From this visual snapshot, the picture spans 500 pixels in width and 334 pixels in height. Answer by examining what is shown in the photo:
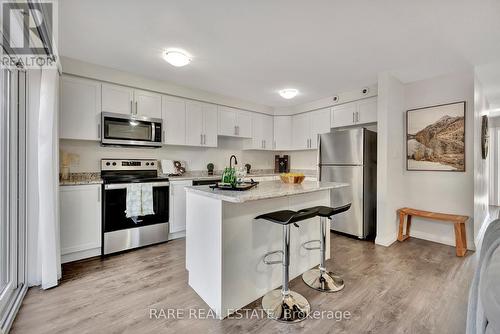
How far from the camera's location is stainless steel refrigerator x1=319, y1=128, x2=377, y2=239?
3468mm

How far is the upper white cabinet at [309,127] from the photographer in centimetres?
447

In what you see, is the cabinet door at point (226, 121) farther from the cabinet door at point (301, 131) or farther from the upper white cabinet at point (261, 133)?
the cabinet door at point (301, 131)

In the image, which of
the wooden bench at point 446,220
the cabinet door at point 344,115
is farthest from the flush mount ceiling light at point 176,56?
the wooden bench at point 446,220

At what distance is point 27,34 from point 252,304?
111 inches

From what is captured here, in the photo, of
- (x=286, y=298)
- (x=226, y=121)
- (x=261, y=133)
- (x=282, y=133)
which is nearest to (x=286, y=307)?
(x=286, y=298)

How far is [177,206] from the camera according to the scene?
3.40m

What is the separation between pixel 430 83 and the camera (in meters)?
3.38

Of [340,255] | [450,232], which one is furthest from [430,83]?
[340,255]

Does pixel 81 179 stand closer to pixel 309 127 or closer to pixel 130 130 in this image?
pixel 130 130

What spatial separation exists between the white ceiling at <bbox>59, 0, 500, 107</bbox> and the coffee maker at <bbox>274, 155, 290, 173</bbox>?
2310 millimetres

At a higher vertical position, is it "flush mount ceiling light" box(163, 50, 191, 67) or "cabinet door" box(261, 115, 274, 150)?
"flush mount ceiling light" box(163, 50, 191, 67)

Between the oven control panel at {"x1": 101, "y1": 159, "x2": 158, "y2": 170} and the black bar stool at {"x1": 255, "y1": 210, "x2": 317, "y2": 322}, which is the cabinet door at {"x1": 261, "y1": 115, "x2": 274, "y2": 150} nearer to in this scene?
the oven control panel at {"x1": 101, "y1": 159, "x2": 158, "y2": 170}

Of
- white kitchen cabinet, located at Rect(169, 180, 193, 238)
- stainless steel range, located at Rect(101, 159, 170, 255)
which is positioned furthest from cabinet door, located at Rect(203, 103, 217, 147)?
stainless steel range, located at Rect(101, 159, 170, 255)

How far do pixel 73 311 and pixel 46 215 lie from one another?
2.91 feet
